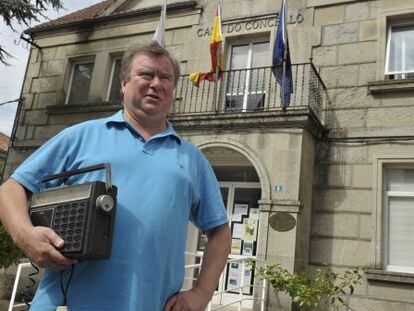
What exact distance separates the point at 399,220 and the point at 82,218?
7.70m

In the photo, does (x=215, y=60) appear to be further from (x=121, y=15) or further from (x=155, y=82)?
(x=155, y=82)

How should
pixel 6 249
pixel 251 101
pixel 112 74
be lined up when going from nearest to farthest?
1. pixel 6 249
2. pixel 251 101
3. pixel 112 74

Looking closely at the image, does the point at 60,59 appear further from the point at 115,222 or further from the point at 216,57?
the point at 115,222

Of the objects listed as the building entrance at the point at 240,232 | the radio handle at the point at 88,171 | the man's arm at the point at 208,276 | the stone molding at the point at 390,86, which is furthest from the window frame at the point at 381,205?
the radio handle at the point at 88,171

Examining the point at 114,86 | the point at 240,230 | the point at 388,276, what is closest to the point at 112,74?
the point at 114,86

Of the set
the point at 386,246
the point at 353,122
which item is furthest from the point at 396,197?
the point at 353,122

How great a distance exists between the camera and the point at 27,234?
1.52m

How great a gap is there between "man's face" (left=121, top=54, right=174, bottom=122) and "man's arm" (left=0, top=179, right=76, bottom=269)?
0.60 meters

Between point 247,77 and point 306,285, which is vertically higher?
point 247,77

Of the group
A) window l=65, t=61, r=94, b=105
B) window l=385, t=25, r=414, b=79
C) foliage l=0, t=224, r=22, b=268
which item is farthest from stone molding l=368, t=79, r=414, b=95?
window l=65, t=61, r=94, b=105

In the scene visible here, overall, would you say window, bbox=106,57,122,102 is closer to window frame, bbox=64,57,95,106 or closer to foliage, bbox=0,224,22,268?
window frame, bbox=64,57,95,106

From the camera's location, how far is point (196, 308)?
1754mm

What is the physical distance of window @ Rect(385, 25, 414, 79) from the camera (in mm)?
8758

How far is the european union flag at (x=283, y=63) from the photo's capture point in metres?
8.53
